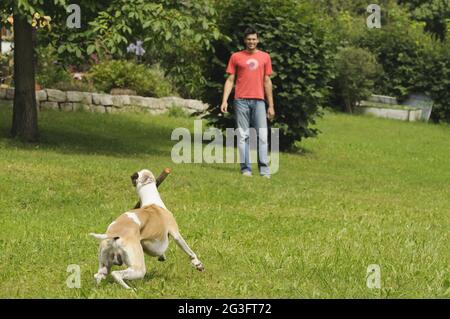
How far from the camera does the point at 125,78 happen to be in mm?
23578

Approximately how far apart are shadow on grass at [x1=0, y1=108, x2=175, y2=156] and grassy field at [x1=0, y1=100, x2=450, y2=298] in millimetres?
63

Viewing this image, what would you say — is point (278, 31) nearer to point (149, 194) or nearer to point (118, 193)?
point (118, 193)

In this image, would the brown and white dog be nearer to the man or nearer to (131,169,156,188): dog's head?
(131,169,156,188): dog's head

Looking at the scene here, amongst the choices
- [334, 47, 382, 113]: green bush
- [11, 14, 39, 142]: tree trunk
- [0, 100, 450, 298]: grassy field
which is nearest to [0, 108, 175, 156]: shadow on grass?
[0, 100, 450, 298]: grassy field

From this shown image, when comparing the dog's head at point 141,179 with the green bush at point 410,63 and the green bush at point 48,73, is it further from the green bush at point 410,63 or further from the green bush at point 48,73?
the green bush at point 410,63

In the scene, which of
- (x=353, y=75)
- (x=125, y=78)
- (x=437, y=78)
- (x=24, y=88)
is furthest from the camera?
(x=437, y=78)

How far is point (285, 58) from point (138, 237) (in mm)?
12255

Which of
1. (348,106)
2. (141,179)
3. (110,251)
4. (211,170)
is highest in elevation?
(141,179)

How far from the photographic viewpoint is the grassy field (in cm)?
649

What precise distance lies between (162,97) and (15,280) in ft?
57.6

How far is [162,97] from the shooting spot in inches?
946

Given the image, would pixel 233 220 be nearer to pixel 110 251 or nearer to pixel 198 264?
Result: pixel 198 264

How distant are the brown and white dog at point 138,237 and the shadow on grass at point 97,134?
793 centimetres

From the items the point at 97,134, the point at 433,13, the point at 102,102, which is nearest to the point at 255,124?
the point at 97,134
